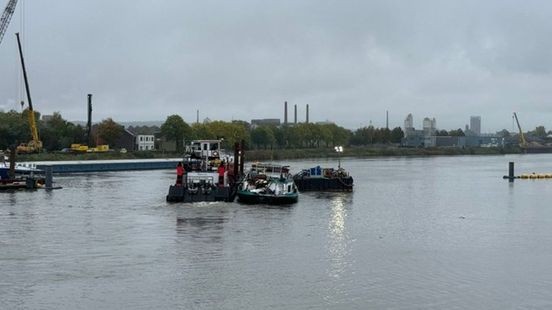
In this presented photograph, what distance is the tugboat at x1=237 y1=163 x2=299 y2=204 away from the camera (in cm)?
3919

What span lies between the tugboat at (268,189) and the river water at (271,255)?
888mm

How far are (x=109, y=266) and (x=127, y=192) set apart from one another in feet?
90.2

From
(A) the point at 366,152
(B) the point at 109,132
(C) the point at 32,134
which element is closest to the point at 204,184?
(C) the point at 32,134

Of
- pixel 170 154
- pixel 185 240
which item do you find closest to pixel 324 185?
pixel 185 240

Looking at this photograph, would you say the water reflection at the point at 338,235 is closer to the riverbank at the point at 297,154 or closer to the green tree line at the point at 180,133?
the green tree line at the point at 180,133

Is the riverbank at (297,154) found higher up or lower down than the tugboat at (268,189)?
higher up

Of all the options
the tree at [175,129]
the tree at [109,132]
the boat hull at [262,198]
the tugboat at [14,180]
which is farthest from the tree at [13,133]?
the boat hull at [262,198]

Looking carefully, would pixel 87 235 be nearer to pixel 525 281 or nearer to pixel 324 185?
pixel 525 281

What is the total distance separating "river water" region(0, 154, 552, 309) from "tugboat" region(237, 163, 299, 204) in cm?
89

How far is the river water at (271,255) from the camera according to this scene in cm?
1723

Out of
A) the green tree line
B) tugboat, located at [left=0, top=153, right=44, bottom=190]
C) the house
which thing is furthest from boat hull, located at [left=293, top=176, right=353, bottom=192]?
the house

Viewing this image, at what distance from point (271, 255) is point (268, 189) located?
17.1 meters

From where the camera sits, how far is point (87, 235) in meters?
26.7

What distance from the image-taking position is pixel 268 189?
39938 millimetres
